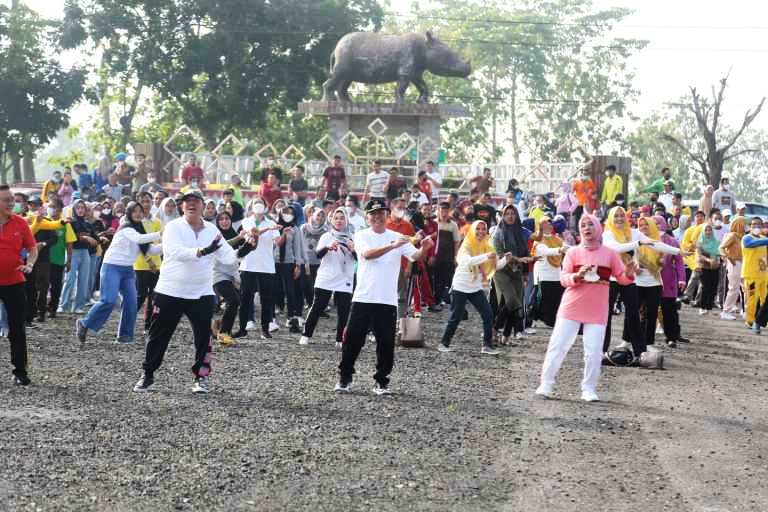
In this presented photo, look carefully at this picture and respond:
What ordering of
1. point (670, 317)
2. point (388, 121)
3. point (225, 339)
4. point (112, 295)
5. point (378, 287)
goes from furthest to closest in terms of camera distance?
point (388, 121), point (670, 317), point (225, 339), point (112, 295), point (378, 287)

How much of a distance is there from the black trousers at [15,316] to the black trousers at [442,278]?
35.1ft

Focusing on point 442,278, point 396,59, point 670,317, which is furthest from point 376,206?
point 396,59

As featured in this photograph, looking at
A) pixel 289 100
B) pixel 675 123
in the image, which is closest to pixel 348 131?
pixel 289 100

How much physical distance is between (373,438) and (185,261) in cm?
273

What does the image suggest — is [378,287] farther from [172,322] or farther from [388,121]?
[388,121]

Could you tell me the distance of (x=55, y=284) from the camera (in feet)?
64.0

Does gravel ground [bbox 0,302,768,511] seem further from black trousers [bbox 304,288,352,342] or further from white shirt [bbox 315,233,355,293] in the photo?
white shirt [bbox 315,233,355,293]

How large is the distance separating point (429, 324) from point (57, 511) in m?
13.2

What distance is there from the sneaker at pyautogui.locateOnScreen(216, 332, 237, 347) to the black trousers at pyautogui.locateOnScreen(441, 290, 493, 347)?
2546mm

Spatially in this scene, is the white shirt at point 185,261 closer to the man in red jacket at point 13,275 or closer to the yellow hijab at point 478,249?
the man in red jacket at point 13,275

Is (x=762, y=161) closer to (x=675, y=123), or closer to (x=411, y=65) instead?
(x=675, y=123)

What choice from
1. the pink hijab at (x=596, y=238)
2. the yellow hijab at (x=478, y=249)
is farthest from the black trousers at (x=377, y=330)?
the yellow hijab at (x=478, y=249)

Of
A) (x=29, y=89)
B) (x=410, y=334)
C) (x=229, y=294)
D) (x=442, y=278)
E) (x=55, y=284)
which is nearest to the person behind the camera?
(x=229, y=294)

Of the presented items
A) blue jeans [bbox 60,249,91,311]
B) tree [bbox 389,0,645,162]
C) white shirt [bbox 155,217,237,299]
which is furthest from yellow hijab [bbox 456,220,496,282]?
tree [bbox 389,0,645,162]
